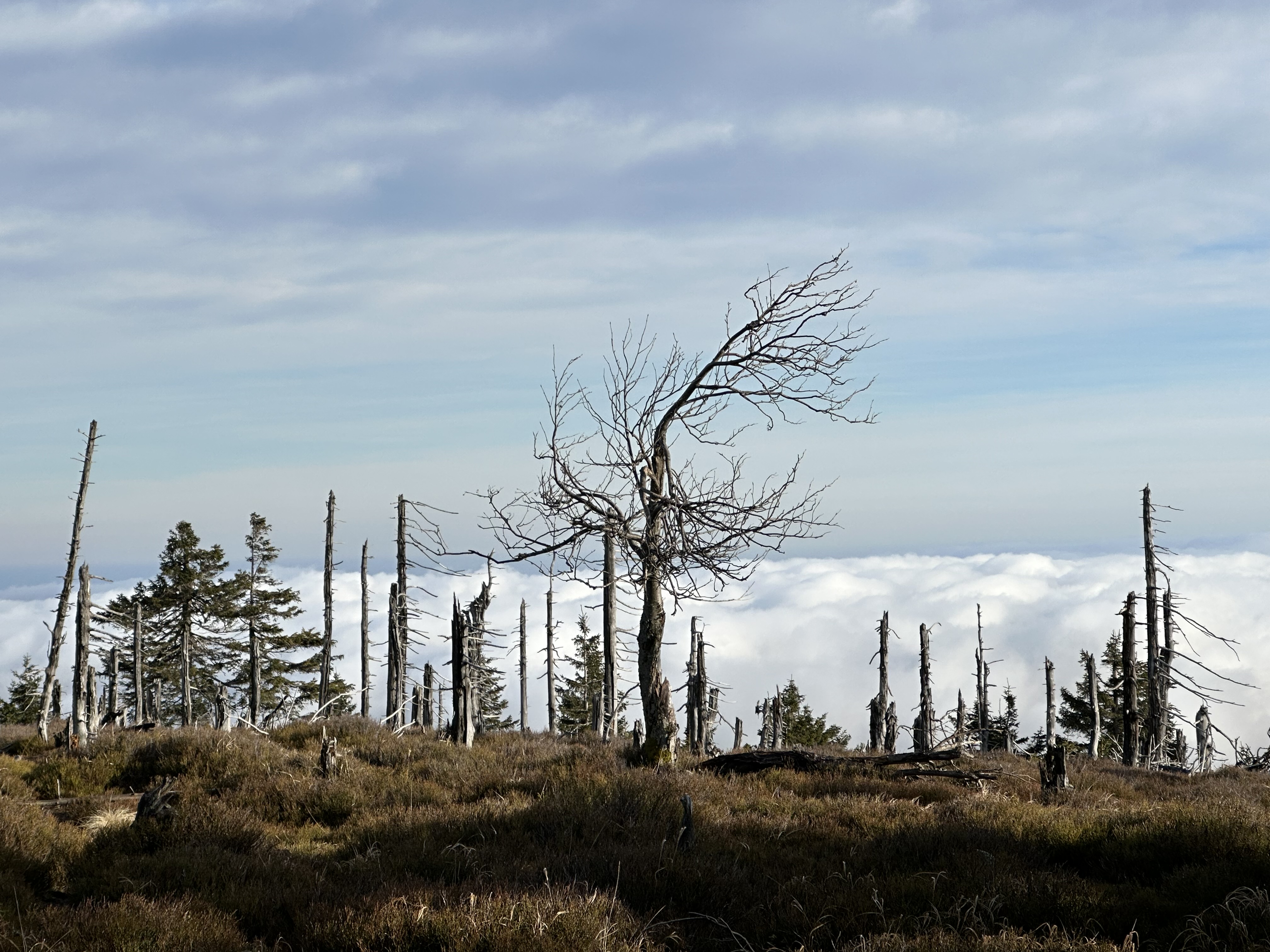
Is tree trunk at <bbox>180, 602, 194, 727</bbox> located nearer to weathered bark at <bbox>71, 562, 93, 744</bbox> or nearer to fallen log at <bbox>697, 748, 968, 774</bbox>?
weathered bark at <bbox>71, 562, 93, 744</bbox>

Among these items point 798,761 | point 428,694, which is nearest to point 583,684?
point 428,694

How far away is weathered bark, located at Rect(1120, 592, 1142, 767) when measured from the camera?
25.1m

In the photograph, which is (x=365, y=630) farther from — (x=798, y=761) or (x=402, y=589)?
(x=798, y=761)

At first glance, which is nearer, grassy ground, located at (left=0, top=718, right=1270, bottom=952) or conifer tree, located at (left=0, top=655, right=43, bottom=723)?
grassy ground, located at (left=0, top=718, right=1270, bottom=952)

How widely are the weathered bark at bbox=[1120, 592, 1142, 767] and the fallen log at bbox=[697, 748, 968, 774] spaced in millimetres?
13518

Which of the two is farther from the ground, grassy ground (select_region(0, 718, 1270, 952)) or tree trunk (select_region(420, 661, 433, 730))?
grassy ground (select_region(0, 718, 1270, 952))

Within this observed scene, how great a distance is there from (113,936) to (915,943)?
563 centimetres

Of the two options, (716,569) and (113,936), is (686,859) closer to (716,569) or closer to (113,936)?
(113,936)

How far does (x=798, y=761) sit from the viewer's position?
1453cm

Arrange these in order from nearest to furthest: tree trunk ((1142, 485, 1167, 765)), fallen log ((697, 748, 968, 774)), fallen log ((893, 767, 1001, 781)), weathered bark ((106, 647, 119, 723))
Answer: fallen log ((893, 767, 1001, 781)) < fallen log ((697, 748, 968, 774)) < weathered bark ((106, 647, 119, 723)) < tree trunk ((1142, 485, 1167, 765))

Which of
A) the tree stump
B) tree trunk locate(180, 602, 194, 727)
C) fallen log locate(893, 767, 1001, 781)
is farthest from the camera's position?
tree trunk locate(180, 602, 194, 727)

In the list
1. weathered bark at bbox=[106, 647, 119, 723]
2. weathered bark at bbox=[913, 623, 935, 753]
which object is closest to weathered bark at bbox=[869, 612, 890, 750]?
weathered bark at bbox=[913, 623, 935, 753]

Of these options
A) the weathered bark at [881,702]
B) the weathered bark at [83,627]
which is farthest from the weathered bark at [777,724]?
the weathered bark at [83,627]

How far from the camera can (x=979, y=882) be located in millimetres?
7961
